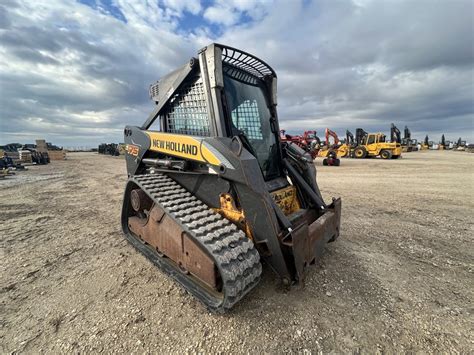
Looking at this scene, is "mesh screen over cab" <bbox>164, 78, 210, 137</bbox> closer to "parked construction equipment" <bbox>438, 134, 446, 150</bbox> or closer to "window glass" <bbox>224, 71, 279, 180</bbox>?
"window glass" <bbox>224, 71, 279, 180</bbox>

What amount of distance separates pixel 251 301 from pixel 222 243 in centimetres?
73

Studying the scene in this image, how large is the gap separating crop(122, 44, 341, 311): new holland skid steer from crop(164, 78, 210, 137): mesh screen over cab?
0.04 ft

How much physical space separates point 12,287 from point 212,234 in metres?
2.43

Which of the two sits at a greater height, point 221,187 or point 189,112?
point 189,112

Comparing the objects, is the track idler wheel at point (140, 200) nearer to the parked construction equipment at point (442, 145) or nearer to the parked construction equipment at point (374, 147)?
the parked construction equipment at point (374, 147)

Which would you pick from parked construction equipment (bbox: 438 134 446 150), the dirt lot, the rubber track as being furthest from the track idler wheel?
parked construction equipment (bbox: 438 134 446 150)

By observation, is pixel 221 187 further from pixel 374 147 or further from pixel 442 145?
pixel 442 145

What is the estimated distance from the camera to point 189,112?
3.03 meters

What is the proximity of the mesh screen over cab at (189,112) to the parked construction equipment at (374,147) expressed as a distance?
2371 cm

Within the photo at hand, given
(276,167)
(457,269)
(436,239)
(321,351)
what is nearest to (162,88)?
(276,167)

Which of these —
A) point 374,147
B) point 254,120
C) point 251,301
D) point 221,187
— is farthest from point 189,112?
point 374,147

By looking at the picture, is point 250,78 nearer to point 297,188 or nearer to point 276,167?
point 276,167

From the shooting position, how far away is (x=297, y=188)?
136 inches

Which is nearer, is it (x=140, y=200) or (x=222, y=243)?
(x=222, y=243)
